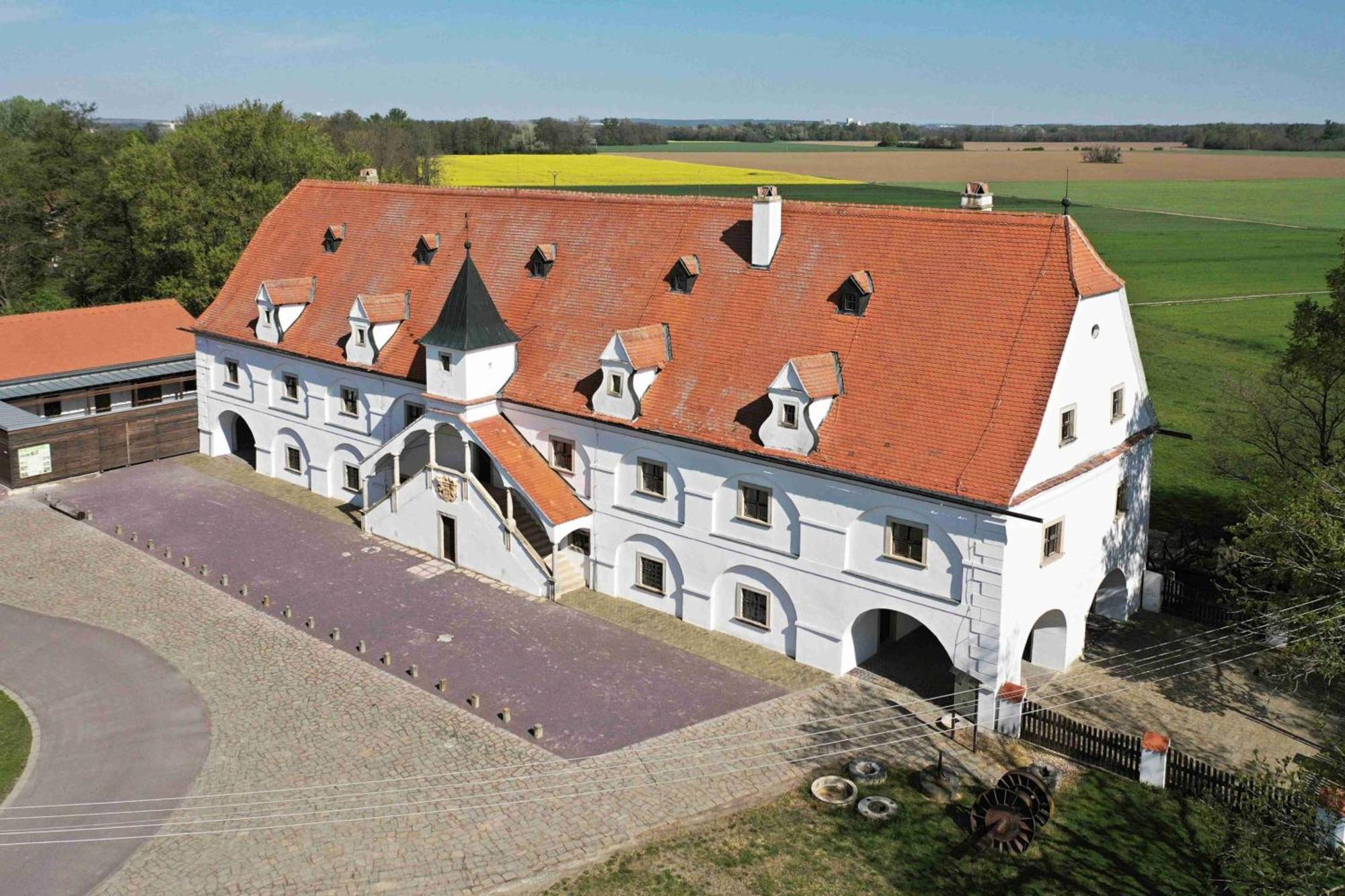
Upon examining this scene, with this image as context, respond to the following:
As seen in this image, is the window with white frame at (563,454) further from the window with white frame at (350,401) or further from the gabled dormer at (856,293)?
the window with white frame at (350,401)

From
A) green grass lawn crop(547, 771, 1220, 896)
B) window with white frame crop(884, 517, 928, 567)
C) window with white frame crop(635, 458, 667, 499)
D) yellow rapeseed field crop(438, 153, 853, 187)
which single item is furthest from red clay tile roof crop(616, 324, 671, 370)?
yellow rapeseed field crop(438, 153, 853, 187)

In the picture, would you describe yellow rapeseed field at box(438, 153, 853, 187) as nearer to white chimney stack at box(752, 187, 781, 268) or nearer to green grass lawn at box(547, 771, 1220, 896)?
white chimney stack at box(752, 187, 781, 268)

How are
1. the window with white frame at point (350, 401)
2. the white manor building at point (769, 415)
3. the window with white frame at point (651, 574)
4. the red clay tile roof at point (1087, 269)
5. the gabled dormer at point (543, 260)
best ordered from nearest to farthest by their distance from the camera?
1. the white manor building at point (769, 415)
2. the red clay tile roof at point (1087, 269)
3. the window with white frame at point (651, 574)
4. the gabled dormer at point (543, 260)
5. the window with white frame at point (350, 401)

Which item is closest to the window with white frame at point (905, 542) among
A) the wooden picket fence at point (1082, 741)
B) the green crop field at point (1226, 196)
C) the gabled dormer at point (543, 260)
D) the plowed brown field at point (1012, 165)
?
the wooden picket fence at point (1082, 741)

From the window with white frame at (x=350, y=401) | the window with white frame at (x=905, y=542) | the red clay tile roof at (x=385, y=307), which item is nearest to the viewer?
the window with white frame at (x=905, y=542)

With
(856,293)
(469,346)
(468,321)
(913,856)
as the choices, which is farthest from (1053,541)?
(468,321)

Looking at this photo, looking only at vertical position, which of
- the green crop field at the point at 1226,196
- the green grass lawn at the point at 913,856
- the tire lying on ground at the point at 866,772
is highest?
the green crop field at the point at 1226,196

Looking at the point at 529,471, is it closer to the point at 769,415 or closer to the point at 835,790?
the point at 769,415
